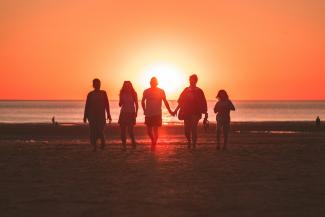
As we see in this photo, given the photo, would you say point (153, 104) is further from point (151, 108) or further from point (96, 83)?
point (96, 83)

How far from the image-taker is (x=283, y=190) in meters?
9.78

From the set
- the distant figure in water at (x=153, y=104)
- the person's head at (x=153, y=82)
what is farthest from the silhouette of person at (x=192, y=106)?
the person's head at (x=153, y=82)

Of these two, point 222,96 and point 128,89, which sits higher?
point 128,89

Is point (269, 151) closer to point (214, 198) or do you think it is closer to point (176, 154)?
point (176, 154)

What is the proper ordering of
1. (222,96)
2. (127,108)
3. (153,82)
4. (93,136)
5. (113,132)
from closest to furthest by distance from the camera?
(93,136) < (153,82) < (127,108) < (222,96) < (113,132)

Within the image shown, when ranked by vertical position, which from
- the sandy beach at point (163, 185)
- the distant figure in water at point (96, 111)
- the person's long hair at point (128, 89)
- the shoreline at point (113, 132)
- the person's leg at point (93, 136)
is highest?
the person's long hair at point (128, 89)

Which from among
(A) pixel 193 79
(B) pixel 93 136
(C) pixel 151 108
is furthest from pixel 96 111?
(A) pixel 193 79

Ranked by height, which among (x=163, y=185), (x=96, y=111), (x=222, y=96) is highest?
(x=222, y=96)

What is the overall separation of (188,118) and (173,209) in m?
10.6

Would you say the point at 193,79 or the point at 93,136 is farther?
the point at 193,79

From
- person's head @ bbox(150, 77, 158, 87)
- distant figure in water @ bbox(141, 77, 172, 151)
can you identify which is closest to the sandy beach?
distant figure in water @ bbox(141, 77, 172, 151)

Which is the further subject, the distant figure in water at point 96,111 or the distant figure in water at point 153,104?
the distant figure in water at point 153,104

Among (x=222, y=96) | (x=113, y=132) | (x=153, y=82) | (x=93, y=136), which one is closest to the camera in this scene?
(x=93, y=136)

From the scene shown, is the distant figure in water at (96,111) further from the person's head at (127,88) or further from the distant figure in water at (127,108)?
the person's head at (127,88)
